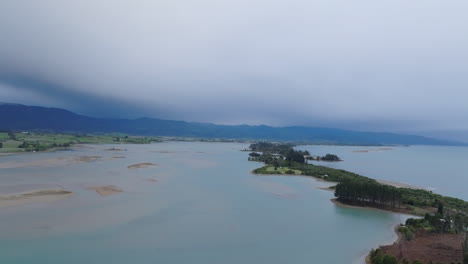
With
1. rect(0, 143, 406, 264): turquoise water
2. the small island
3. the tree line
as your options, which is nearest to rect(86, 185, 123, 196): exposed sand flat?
rect(0, 143, 406, 264): turquoise water

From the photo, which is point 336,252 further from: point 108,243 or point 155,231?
point 108,243

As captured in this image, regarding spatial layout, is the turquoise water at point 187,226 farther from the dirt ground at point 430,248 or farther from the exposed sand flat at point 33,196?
the dirt ground at point 430,248

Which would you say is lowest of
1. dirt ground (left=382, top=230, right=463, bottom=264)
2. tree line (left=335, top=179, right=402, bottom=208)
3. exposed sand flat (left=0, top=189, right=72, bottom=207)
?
exposed sand flat (left=0, top=189, right=72, bottom=207)

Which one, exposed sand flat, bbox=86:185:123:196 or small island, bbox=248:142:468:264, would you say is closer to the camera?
small island, bbox=248:142:468:264

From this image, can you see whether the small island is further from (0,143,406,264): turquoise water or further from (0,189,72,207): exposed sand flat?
(0,189,72,207): exposed sand flat

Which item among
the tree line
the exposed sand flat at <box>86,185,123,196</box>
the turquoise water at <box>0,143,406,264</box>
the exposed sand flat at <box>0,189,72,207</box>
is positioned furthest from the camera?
the exposed sand flat at <box>86,185,123,196</box>

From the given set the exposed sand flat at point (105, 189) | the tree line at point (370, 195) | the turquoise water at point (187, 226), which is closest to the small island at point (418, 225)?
the tree line at point (370, 195)

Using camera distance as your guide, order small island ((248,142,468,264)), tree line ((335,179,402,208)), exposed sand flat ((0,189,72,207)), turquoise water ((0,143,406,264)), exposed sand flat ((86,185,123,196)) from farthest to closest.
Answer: exposed sand flat ((86,185,123,196)) < tree line ((335,179,402,208)) < exposed sand flat ((0,189,72,207)) < small island ((248,142,468,264)) < turquoise water ((0,143,406,264))

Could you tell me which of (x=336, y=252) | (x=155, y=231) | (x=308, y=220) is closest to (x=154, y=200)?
(x=155, y=231)
